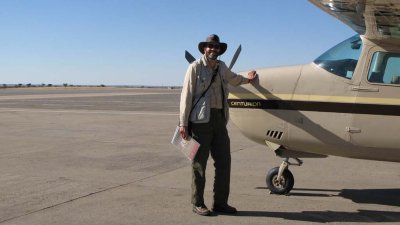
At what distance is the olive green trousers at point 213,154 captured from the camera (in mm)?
5691

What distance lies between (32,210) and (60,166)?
9.74 ft

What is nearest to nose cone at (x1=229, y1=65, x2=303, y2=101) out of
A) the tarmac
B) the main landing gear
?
the main landing gear

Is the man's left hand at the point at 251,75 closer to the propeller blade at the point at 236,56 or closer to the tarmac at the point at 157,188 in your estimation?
the propeller blade at the point at 236,56

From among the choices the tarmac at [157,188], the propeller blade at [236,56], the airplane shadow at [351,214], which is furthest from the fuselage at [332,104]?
the tarmac at [157,188]

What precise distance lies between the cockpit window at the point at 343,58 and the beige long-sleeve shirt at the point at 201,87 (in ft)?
4.30

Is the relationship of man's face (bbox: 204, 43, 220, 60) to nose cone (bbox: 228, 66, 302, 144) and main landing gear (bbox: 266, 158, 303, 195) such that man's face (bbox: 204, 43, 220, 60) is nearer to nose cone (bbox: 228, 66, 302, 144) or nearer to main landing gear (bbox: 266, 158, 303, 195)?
nose cone (bbox: 228, 66, 302, 144)

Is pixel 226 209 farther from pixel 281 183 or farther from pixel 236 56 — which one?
pixel 236 56

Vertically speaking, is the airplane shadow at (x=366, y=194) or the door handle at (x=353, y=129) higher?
the door handle at (x=353, y=129)

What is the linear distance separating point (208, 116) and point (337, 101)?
1603 millimetres

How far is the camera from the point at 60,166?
28.7 ft

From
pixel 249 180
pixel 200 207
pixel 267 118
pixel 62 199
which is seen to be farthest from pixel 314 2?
pixel 62 199

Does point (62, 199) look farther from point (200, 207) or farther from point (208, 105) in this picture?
point (208, 105)

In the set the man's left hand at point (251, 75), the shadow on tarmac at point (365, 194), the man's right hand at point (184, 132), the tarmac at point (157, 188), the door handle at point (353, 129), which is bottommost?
the tarmac at point (157, 188)

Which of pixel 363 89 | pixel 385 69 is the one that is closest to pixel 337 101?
pixel 363 89
